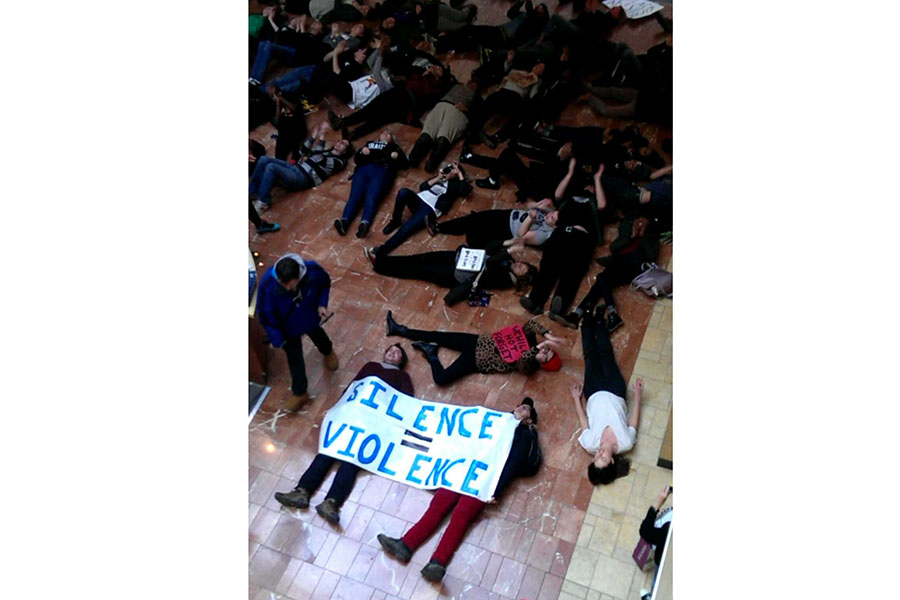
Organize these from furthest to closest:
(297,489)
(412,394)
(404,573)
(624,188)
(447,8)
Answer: (447,8) → (624,188) → (412,394) → (297,489) → (404,573)

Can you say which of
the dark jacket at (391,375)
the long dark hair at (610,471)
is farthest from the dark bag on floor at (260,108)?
the long dark hair at (610,471)

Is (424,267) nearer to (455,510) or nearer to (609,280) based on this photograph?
(609,280)

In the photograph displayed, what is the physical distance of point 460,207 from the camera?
Result: 8.20 metres

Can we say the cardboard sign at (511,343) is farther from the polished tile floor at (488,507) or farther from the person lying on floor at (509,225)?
the person lying on floor at (509,225)

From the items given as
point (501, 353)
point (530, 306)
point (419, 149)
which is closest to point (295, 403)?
point (501, 353)

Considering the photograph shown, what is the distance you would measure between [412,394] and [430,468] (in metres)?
0.72

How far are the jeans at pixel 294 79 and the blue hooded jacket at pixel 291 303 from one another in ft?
13.2

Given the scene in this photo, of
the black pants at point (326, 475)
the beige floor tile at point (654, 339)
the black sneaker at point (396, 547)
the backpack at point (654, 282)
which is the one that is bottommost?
the black pants at point (326, 475)

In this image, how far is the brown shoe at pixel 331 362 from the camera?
268 inches

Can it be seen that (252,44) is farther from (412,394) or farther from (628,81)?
(412,394)

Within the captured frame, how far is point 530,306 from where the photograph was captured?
7094 millimetres

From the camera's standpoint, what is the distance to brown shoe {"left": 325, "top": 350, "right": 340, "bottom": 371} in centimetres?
681

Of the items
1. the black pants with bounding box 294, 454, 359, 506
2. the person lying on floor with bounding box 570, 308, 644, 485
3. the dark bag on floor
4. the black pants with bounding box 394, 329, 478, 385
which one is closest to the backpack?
the person lying on floor with bounding box 570, 308, 644, 485
